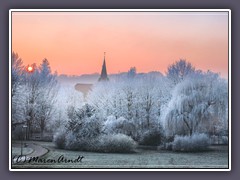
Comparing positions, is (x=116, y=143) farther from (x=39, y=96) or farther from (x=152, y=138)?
(x=39, y=96)

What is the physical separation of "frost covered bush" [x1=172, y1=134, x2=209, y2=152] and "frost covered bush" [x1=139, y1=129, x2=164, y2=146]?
124mm

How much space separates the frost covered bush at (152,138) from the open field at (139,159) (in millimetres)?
67

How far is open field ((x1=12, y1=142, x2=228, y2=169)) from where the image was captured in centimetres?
394

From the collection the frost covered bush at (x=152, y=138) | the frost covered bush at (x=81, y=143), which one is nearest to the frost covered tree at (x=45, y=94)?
the frost covered bush at (x=81, y=143)

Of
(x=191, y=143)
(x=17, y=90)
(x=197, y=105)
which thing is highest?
(x=17, y=90)

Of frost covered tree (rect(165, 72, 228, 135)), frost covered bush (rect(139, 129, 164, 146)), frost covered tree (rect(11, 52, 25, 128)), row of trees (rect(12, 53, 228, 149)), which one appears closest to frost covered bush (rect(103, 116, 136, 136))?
row of trees (rect(12, 53, 228, 149))

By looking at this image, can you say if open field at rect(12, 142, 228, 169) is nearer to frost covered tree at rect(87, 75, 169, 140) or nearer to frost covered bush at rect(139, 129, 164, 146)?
frost covered bush at rect(139, 129, 164, 146)

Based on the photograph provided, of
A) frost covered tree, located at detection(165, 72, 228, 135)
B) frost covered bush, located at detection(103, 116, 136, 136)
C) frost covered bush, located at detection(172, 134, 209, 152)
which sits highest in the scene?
frost covered tree, located at detection(165, 72, 228, 135)

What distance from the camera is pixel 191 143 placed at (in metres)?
3.95

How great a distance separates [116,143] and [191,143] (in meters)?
0.62

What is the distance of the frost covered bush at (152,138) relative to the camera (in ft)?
13.0

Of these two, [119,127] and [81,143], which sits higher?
[119,127]

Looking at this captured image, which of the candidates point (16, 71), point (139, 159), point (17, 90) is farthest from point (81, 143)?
point (16, 71)
